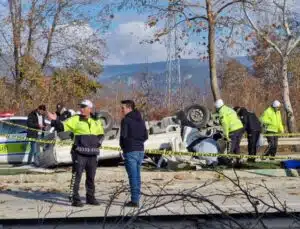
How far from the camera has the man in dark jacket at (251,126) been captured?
1580 cm

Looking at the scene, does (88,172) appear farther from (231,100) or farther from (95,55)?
(231,100)

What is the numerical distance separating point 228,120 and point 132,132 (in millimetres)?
5247

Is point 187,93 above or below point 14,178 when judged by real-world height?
above

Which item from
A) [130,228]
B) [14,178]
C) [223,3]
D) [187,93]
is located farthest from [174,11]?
[130,228]

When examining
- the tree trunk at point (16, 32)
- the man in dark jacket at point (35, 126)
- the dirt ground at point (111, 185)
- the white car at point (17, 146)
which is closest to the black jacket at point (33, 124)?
the man in dark jacket at point (35, 126)

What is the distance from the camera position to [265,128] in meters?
16.4

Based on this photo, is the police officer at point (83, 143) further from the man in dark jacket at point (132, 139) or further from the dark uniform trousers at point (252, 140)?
the dark uniform trousers at point (252, 140)

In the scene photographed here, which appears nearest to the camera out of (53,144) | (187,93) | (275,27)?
(53,144)

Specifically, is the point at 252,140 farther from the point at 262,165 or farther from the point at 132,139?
the point at 132,139

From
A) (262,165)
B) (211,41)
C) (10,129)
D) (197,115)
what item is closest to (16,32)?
(211,41)

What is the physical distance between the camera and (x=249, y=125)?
15820mm

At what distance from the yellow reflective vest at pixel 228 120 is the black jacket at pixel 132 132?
500cm

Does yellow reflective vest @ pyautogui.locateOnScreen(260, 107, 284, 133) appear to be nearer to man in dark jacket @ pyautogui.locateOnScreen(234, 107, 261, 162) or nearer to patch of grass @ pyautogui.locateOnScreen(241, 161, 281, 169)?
man in dark jacket @ pyautogui.locateOnScreen(234, 107, 261, 162)

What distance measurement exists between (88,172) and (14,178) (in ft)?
13.1
